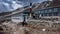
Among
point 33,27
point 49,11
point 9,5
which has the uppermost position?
point 9,5

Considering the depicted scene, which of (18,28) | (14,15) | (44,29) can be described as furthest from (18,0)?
(44,29)

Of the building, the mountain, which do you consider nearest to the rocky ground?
the building

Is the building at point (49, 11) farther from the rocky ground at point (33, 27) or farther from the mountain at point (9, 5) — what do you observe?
the mountain at point (9, 5)

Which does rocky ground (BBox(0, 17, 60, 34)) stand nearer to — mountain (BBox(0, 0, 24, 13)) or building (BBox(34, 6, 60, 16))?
building (BBox(34, 6, 60, 16))

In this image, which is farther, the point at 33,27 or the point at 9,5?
the point at 9,5

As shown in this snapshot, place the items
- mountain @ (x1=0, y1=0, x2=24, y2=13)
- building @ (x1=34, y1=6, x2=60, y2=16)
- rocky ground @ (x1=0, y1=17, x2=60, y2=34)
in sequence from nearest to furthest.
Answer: rocky ground @ (x1=0, y1=17, x2=60, y2=34) → building @ (x1=34, y1=6, x2=60, y2=16) → mountain @ (x1=0, y1=0, x2=24, y2=13)

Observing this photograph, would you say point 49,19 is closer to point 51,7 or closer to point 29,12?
point 51,7

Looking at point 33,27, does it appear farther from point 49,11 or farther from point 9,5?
point 9,5

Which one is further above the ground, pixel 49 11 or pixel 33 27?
pixel 49 11

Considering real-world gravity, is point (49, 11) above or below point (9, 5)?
below

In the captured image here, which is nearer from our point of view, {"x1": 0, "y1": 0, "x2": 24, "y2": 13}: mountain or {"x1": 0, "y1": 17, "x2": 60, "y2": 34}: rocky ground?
{"x1": 0, "y1": 17, "x2": 60, "y2": 34}: rocky ground

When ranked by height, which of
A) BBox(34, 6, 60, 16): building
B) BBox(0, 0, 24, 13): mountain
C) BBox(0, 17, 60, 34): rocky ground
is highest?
BBox(0, 0, 24, 13): mountain

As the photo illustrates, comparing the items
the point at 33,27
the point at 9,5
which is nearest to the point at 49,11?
the point at 33,27

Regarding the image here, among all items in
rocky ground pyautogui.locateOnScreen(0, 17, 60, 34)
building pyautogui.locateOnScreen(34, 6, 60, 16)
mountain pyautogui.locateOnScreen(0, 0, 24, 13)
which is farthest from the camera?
mountain pyautogui.locateOnScreen(0, 0, 24, 13)
